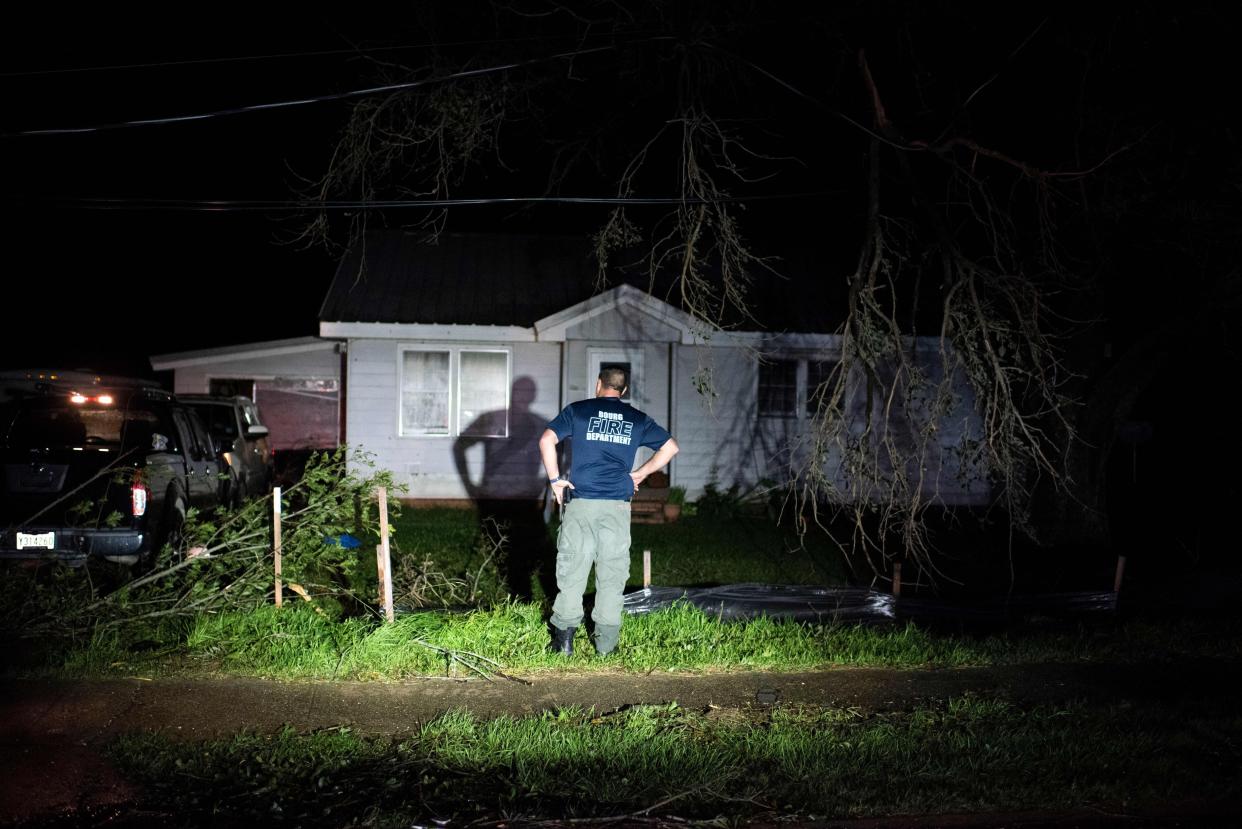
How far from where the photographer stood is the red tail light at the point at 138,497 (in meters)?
7.91

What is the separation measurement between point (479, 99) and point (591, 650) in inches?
200

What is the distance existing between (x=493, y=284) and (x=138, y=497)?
850 centimetres

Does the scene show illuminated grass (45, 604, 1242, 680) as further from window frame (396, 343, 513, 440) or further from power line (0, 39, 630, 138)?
window frame (396, 343, 513, 440)

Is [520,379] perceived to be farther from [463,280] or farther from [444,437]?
[463,280]

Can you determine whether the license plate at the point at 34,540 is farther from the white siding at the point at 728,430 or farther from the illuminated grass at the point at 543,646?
the white siding at the point at 728,430

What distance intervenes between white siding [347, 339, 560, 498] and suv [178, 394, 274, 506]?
1.39 m

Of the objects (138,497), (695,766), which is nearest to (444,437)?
(138,497)

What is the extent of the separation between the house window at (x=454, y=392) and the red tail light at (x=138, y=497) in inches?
260

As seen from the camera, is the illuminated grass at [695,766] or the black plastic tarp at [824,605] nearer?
the illuminated grass at [695,766]

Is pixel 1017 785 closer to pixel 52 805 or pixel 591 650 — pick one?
pixel 591 650

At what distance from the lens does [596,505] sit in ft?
19.9

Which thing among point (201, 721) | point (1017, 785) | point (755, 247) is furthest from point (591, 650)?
point (755, 247)

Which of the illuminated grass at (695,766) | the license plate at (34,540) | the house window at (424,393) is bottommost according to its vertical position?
the illuminated grass at (695,766)

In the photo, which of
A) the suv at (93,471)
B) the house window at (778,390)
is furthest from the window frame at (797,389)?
the suv at (93,471)
